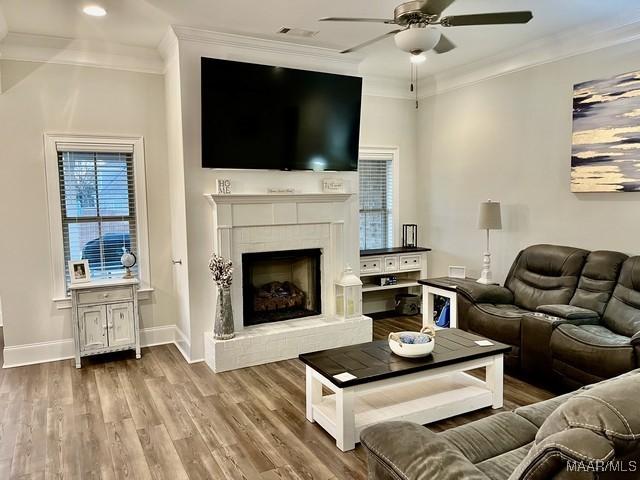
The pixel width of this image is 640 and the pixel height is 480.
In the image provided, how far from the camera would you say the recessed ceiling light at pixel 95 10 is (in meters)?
3.62

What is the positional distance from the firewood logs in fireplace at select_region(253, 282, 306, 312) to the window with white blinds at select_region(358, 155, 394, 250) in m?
1.46

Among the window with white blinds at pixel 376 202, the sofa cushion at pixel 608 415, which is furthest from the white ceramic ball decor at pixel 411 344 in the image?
the window with white blinds at pixel 376 202

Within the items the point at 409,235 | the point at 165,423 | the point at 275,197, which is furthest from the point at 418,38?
the point at 409,235

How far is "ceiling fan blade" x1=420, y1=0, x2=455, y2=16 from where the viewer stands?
2562 mm

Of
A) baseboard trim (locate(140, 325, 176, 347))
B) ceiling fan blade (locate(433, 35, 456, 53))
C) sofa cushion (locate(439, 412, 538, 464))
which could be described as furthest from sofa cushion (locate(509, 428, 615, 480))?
baseboard trim (locate(140, 325, 176, 347))

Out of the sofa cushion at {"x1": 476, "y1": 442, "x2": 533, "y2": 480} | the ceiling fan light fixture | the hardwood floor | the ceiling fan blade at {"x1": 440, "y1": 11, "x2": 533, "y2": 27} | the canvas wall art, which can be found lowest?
the hardwood floor

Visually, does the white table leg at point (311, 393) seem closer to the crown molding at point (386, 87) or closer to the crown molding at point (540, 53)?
the crown molding at point (540, 53)

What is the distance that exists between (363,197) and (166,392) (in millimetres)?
3525

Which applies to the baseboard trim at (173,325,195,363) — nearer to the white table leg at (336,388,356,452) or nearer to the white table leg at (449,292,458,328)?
the white table leg at (336,388,356,452)

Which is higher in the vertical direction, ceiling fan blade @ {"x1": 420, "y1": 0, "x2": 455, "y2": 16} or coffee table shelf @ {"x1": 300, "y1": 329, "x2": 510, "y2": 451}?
ceiling fan blade @ {"x1": 420, "y1": 0, "x2": 455, "y2": 16}

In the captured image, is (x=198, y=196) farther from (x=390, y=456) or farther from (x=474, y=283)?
(x=390, y=456)

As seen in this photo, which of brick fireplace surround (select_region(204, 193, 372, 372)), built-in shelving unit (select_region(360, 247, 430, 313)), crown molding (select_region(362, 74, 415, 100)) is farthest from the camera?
crown molding (select_region(362, 74, 415, 100))

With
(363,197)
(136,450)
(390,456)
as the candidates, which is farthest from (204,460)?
(363,197)

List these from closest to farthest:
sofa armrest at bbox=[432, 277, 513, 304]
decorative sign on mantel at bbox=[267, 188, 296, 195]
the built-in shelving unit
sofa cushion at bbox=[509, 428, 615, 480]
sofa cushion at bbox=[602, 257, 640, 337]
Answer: sofa cushion at bbox=[509, 428, 615, 480] → sofa cushion at bbox=[602, 257, 640, 337] → sofa armrest at bbox=[432, 277, 513, 304] → decorative sign on mantel at bbox=[267, 188, 296, 195] → the built-in shelving unit
